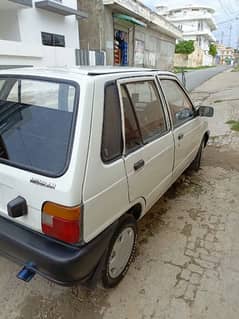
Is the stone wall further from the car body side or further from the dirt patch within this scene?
the car body side

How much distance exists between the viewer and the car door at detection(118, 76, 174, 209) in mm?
2016

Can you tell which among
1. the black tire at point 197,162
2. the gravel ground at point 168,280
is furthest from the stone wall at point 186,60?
the gravel ground at point 168,280

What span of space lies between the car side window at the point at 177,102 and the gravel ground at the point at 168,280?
3.77 feet

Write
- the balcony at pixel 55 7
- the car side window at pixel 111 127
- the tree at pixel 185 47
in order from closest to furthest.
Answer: the car side window at pixel 111 127
the balcony at pixel 55 7
the tree at pixel 185 47

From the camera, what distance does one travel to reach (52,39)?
10.8m

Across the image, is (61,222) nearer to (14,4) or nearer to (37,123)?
(37,123)

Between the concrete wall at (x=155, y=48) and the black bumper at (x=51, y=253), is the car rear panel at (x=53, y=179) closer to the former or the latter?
the black bumper at (x=51, y=253)

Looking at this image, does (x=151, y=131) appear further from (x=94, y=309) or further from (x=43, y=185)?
(x=94, y=309)

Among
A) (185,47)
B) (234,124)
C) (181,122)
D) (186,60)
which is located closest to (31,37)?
(234,124)

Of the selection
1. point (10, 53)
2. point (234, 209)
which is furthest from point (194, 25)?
point (234, 209)

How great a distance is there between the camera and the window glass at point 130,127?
6.55ft

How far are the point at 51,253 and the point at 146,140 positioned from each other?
4.00 ft

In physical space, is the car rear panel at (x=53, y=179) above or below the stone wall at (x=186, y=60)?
below

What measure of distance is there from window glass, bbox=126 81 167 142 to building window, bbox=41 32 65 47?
31.2 ft
